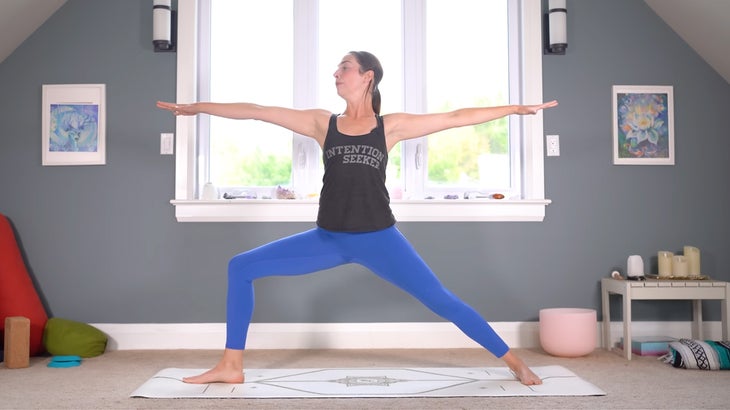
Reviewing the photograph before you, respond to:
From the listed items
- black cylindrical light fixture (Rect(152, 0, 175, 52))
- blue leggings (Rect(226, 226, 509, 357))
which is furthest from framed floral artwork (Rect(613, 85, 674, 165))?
black cylindrical light fixture (Rect(152, 0, 175, 52))

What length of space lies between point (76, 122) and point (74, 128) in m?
0.04

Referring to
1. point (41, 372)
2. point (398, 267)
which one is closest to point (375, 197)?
point (398, 267)

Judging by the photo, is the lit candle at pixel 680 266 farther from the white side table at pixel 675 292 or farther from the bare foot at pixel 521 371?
the bare foot at pixel 521 371

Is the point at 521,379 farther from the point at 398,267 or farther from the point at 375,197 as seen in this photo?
the point at 375,197

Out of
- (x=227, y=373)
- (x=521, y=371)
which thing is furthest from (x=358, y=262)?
(x=521, y=371)

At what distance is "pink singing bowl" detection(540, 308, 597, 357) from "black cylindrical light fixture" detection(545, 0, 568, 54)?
1.57 metres

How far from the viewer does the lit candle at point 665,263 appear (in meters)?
3.76

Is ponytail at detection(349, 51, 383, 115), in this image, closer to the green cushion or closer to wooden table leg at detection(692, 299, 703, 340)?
the green cushion

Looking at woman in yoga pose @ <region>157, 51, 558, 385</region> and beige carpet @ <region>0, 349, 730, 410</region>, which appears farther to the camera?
woman in yoga pose @ <region>157, 51, 558, 385</region>

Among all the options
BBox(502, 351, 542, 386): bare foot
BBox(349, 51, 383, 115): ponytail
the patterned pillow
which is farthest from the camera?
the patterned pillow

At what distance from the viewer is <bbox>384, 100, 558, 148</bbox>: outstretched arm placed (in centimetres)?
294

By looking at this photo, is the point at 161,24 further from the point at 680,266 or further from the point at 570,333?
the point at 680,266

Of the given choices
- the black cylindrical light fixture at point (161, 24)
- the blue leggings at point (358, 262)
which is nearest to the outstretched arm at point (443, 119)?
the blue leggings at point (358, 262)

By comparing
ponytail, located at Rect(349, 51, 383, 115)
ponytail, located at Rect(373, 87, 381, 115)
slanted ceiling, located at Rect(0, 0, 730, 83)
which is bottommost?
ponytail, located at Rect(373, 87, 381, 115)
